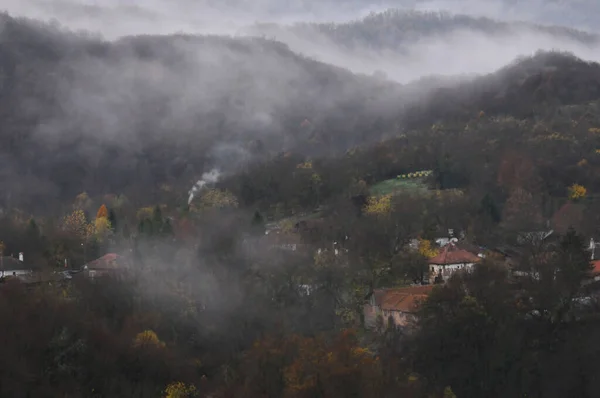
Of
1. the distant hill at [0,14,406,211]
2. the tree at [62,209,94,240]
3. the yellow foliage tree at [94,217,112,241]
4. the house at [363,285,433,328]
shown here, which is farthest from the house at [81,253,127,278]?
the distant hill at [0,14,406,211]

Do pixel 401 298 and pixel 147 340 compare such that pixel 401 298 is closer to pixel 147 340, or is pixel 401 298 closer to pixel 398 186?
pixel 147 340

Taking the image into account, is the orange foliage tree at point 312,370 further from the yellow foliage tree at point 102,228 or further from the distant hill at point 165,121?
the distant hill at point 165,121

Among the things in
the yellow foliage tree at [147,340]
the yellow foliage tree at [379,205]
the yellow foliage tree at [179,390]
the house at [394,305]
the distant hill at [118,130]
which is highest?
the distant hill at [118,130]

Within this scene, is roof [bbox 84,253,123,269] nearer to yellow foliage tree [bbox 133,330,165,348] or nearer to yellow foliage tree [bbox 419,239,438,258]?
yellow foliage tree [bbox 133,330,165,348]

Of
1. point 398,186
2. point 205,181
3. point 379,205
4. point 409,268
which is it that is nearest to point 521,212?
point 379,205

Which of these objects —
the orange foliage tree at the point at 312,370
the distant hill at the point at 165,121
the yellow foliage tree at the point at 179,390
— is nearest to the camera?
the orange foliage tree at the point at 312,370

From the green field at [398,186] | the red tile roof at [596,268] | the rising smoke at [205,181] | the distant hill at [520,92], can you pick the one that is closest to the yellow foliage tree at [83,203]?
the rising smoke at [205,181]
